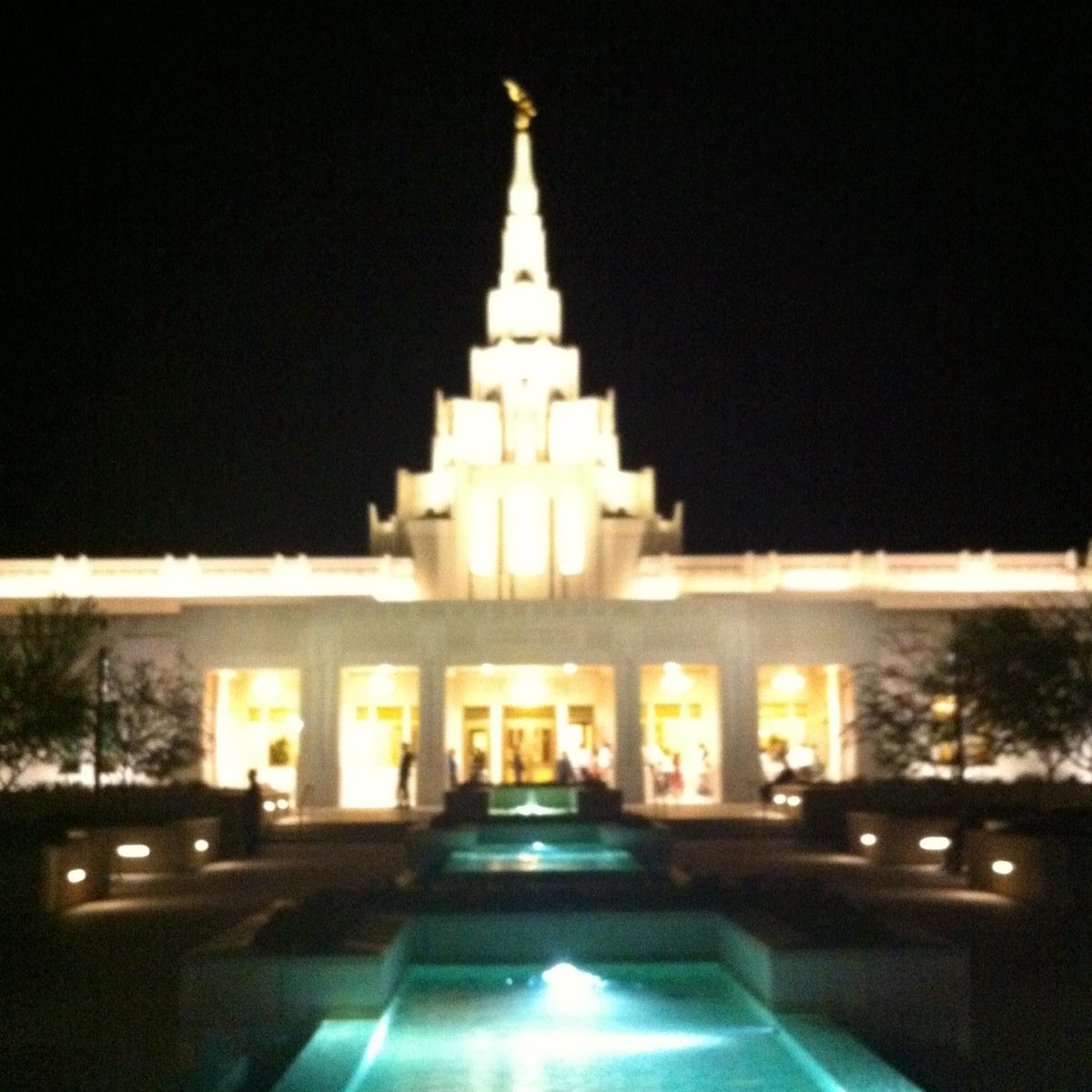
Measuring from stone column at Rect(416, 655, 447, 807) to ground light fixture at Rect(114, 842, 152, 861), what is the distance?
1802 centimetres

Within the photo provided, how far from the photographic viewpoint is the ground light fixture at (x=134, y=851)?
2316 centimetres

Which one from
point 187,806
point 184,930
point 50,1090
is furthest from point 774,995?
point 187,806

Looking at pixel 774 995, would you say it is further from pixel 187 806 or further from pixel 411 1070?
pixel 187 806

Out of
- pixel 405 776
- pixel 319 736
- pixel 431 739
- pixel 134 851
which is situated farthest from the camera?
pixel 319 736

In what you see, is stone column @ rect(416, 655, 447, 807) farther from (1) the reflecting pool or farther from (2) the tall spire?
(1) the reflecting pool

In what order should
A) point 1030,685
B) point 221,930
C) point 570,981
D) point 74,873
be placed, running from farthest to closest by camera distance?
point 1030,685 → point 74,873 → point 221,930 → point 570,981

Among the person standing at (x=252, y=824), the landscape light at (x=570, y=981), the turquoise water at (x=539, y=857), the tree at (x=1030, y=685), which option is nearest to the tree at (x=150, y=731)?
Result: the person standing at (x=252, y=824)

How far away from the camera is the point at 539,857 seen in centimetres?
2459

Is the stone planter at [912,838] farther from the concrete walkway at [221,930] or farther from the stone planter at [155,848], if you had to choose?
the stone planter at [155,848]

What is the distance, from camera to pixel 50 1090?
31.5 feet

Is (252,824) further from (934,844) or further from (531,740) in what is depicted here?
(531,740)

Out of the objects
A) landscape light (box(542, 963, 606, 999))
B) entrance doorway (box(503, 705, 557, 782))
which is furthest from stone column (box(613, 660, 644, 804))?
landscape light (box(542, 963, 606, 999))

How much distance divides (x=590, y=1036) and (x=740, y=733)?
1277 inches

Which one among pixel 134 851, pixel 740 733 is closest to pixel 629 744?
pixel 740 733
